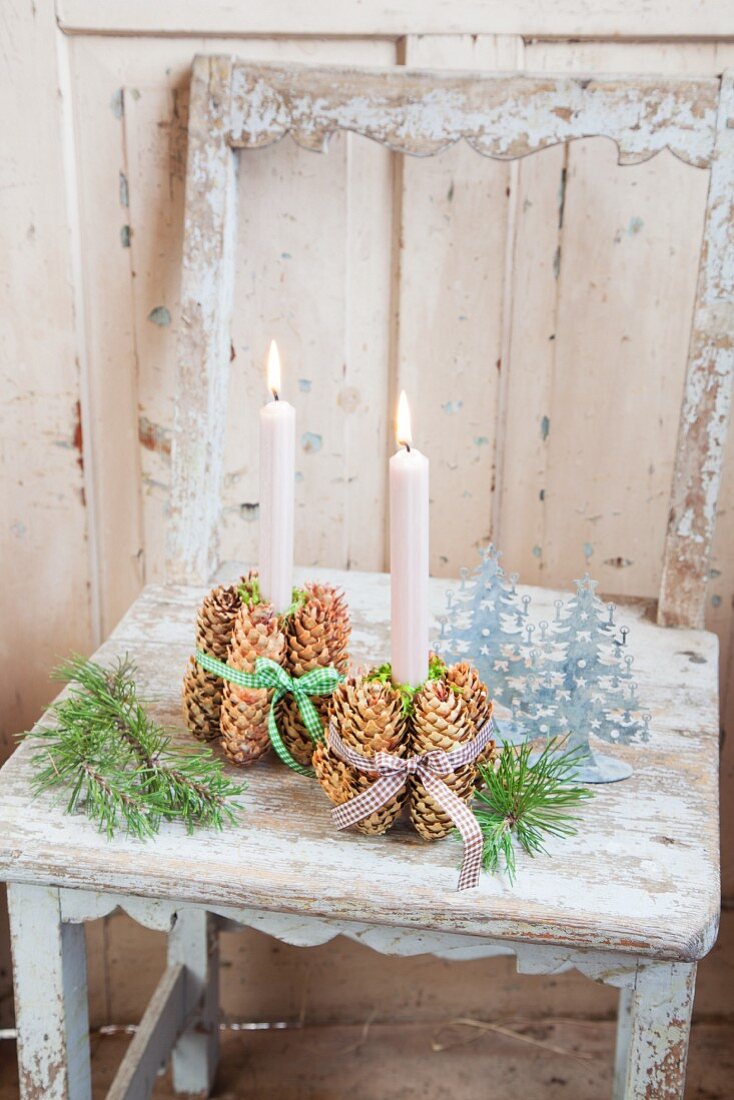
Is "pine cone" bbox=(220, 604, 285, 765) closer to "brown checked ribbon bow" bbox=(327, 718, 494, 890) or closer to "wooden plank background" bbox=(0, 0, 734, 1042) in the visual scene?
"brown checked ribbon bow" bbox=(327, 718, 494, 890)

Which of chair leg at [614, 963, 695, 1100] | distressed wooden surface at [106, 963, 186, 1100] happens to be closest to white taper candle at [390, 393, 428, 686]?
chair leg at [614, 963, 695, 1100]

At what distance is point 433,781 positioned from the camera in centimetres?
62

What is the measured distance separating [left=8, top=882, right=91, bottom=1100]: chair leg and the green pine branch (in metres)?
0.07

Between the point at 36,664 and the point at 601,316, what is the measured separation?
688mm

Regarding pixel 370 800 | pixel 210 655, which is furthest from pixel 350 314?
pixel 370 800

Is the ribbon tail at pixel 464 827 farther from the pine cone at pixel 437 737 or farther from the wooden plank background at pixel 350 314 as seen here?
the wooden plank background at pixel 350 314

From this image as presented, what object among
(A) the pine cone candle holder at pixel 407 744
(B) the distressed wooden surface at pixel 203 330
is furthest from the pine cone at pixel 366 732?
(B) the distressed wooden surface at pixel 203 330

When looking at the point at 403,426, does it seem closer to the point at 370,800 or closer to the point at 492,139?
the point at 370,800

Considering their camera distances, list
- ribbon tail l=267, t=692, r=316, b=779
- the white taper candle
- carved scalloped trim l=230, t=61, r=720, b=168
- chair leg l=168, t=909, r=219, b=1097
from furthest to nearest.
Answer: chair leg l=168, t=909, r=219, b=1097, carved scalloped trim l=230, t=61, r=720, b=168, ribbon tail l=267, t=692, r=316, b=779, the white taper candle

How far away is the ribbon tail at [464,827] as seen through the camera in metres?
0.62

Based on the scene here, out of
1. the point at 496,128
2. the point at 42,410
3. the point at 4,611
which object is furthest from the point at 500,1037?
the point at 496,128

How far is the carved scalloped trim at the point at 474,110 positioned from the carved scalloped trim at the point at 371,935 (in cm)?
61

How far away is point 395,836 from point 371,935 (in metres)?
0.06

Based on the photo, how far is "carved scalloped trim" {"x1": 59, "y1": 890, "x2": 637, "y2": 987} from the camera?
633mm
